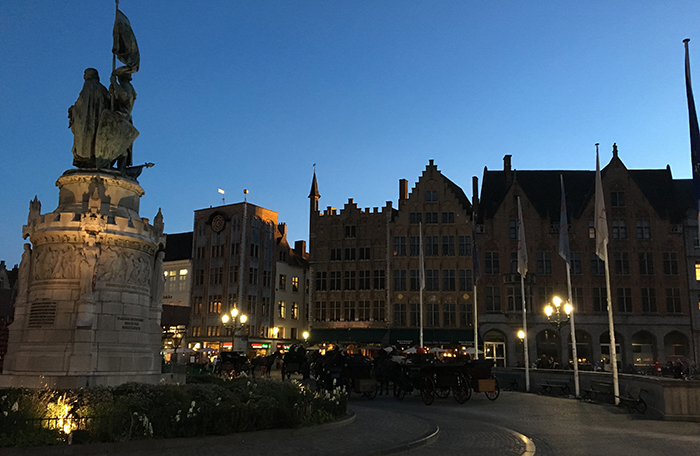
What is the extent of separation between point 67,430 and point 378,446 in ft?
17.6

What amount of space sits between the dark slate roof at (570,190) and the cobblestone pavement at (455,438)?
38.1 meters

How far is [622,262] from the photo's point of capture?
53.3 metres

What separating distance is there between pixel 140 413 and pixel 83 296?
5.54 m

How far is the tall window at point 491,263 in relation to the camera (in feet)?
177

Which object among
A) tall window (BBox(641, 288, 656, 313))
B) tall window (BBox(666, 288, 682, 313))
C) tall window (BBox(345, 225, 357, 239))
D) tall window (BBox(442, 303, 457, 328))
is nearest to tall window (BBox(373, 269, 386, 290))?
tall window (BBox(345, 225, 357, 239))

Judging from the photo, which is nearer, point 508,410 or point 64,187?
point 64,187

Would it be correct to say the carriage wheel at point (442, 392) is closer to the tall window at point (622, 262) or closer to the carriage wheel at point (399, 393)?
the carriage wheel at point (399, 393)

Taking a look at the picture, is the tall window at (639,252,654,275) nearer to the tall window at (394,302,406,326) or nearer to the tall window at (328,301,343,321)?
the tall window at (394,302,406,326)

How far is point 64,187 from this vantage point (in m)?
17.3

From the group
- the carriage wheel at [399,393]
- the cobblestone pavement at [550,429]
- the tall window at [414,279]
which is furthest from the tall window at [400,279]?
the cobblestone pavement at [550,429]

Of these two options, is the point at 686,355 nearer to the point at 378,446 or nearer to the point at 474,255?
the point at 474,255

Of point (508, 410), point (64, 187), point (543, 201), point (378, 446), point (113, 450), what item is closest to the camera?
point (113, 450)

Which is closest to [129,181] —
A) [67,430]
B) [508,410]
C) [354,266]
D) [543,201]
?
[67,430]

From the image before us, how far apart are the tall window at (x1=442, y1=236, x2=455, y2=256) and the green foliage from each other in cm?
4303
